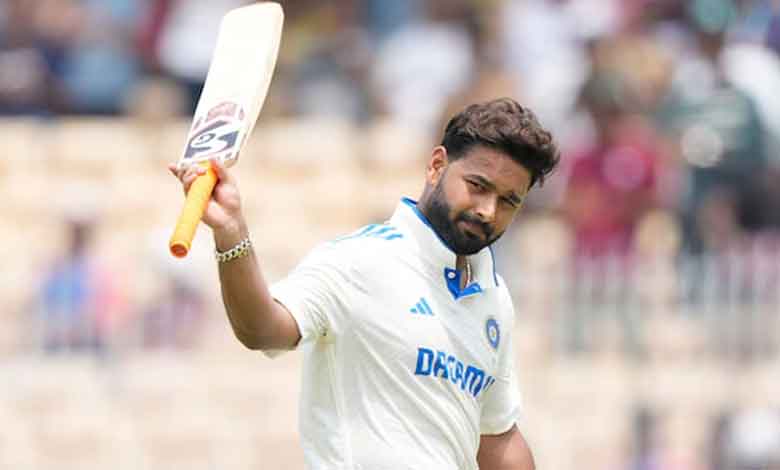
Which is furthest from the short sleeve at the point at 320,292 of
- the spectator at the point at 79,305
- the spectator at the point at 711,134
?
the spectator at the point at 79,305

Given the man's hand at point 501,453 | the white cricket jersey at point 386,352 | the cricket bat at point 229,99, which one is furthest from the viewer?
the man's hand at point 501,453

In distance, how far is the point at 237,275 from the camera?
5.27 metres

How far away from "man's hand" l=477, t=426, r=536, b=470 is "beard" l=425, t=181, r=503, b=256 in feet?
2.18

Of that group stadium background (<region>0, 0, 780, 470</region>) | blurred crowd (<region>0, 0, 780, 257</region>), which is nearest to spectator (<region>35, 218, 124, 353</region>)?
stadium background (<region>0, 0, 780, 470</region>)

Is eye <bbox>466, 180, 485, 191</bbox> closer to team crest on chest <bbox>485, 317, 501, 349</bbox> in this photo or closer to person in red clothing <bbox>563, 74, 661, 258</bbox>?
team crest on chest <bbox>485, 317, 501, 349</bbox>

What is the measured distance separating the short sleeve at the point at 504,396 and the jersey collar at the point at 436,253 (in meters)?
0.14

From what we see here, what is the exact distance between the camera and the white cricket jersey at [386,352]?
18.6 feet

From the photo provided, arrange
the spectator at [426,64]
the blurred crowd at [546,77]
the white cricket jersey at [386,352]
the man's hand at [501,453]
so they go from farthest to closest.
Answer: the spectator at [426,64]
the blurred crowd at [546,77]
the man's hand at [501,453]
the white cricket jersey at [386,352]

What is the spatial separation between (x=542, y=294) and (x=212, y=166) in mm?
7831

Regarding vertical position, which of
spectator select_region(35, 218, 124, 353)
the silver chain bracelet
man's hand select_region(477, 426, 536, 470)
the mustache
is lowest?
man's hand select_region(477, 426, 536, 470)

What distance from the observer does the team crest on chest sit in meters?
5.95

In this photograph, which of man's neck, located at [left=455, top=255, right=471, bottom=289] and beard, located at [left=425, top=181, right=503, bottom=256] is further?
man's neck, located at [left=455, top=255, right=471, bottom=289]

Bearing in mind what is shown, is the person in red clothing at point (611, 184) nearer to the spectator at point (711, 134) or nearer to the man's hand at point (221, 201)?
the spectator at point (711, 134)

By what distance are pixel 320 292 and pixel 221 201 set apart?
1.49ft
